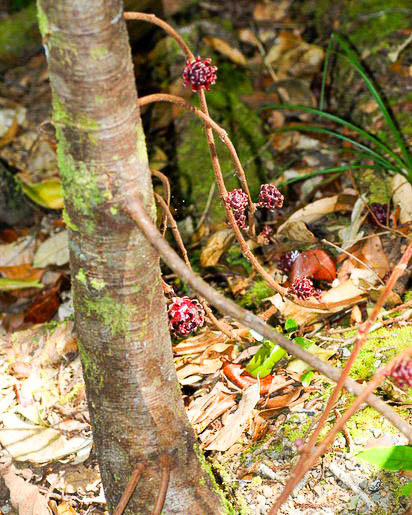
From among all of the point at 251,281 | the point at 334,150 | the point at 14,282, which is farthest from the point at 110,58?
the point at 334,150

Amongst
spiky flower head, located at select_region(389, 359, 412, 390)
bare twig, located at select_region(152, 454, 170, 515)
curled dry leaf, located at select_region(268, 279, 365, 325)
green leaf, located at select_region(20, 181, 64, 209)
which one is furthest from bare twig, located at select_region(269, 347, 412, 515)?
green leaf, located at select_region(20, 181, 64, 209)

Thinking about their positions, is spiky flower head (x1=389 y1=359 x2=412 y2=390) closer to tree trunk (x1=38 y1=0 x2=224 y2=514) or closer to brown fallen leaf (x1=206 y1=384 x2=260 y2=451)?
tree trunk (x1=38 y1=0 x2=224 y2=514)

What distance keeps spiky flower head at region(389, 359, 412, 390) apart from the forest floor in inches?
10.5

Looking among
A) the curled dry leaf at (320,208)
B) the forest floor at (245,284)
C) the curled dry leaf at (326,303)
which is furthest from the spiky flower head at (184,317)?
the curled dry leaf at (320,208)

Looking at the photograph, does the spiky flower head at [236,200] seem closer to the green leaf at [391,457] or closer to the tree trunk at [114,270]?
the tree trunk at [114,270]

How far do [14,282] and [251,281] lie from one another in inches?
42.5

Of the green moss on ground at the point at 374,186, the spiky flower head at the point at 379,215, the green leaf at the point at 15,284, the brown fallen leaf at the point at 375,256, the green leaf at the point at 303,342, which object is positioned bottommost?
the green leaf at the point at 303,342

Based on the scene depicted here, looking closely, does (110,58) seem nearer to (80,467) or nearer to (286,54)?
(80,467)

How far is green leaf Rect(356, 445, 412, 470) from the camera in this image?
131 centimetres

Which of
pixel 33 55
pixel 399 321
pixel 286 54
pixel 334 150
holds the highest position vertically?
pixel 33 55

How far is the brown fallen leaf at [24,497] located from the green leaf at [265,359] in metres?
0.67

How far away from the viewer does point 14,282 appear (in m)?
2.60

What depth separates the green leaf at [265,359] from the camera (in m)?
1.68

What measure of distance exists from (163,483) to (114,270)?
0.51 m
